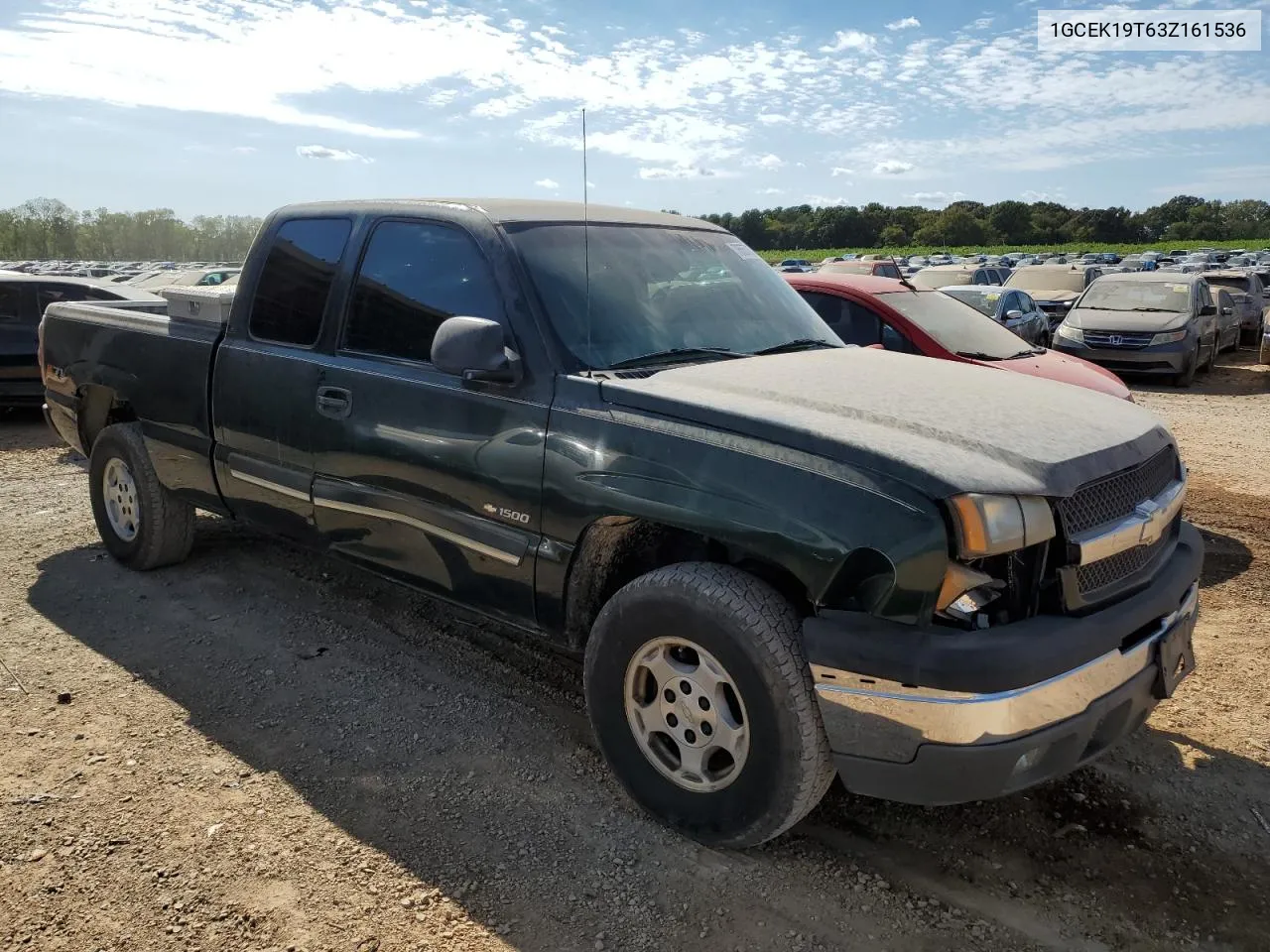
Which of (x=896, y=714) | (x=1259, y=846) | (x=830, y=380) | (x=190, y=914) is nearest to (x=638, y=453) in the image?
(x=830, y=380)

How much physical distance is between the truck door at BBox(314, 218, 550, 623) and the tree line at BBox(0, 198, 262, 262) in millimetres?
87586

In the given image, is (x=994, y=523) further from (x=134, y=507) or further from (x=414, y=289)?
(x=134, y=507)

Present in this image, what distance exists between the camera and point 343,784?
10.9ft

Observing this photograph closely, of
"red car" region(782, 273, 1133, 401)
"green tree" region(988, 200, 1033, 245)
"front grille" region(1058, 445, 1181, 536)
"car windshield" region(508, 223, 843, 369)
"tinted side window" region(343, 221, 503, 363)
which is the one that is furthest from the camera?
"green tree" region(988, 200, 1033, 245)

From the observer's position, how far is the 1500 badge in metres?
3.30

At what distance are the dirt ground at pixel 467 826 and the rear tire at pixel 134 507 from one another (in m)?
0.69

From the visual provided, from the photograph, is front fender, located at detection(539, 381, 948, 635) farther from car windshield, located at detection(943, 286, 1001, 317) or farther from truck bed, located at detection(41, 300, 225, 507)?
car windshield, located at detection(943, 286, 1001, 317)

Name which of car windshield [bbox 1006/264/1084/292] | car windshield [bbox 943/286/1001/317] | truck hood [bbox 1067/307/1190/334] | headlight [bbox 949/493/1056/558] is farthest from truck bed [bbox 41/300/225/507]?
car windshield [bbox 1006/264/1084/292]

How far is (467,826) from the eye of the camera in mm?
3092

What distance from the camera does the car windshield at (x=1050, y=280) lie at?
68.6ft

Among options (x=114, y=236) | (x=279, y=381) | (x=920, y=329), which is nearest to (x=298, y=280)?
(x=279, y=381)

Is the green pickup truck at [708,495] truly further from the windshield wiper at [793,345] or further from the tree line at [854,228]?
the tree line at [854,228]

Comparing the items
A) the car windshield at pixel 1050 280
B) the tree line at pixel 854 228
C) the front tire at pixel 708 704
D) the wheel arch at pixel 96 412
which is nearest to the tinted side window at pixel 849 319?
the wheel arch at pixel 96 412

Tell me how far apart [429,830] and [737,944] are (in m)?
1.05
